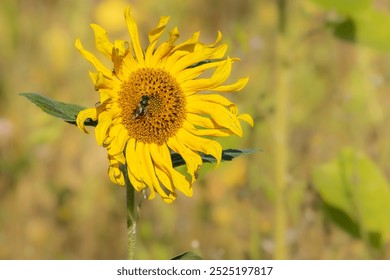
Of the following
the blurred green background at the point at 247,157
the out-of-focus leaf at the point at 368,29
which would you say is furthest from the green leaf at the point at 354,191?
the out-of-focus leaf at the point at 368,29

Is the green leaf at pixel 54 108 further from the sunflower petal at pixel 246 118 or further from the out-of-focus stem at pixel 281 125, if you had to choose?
the out-of-focus stem at pixel 281 125

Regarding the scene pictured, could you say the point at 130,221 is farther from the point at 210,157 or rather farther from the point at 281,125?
the point at 281,125

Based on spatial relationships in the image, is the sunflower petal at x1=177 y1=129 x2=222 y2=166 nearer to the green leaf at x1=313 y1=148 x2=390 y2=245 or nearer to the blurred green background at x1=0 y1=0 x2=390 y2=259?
the blurred green background at x1=0 y1=0 x2=390 y2=259

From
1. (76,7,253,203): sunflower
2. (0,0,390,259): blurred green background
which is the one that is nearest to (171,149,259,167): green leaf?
(76,7,253,203): sunflower

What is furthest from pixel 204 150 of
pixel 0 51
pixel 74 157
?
pixel 0 51

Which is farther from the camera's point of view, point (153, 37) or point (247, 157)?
point (247, 157)

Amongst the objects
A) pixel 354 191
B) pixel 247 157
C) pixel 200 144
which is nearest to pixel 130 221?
pixel 200 144
